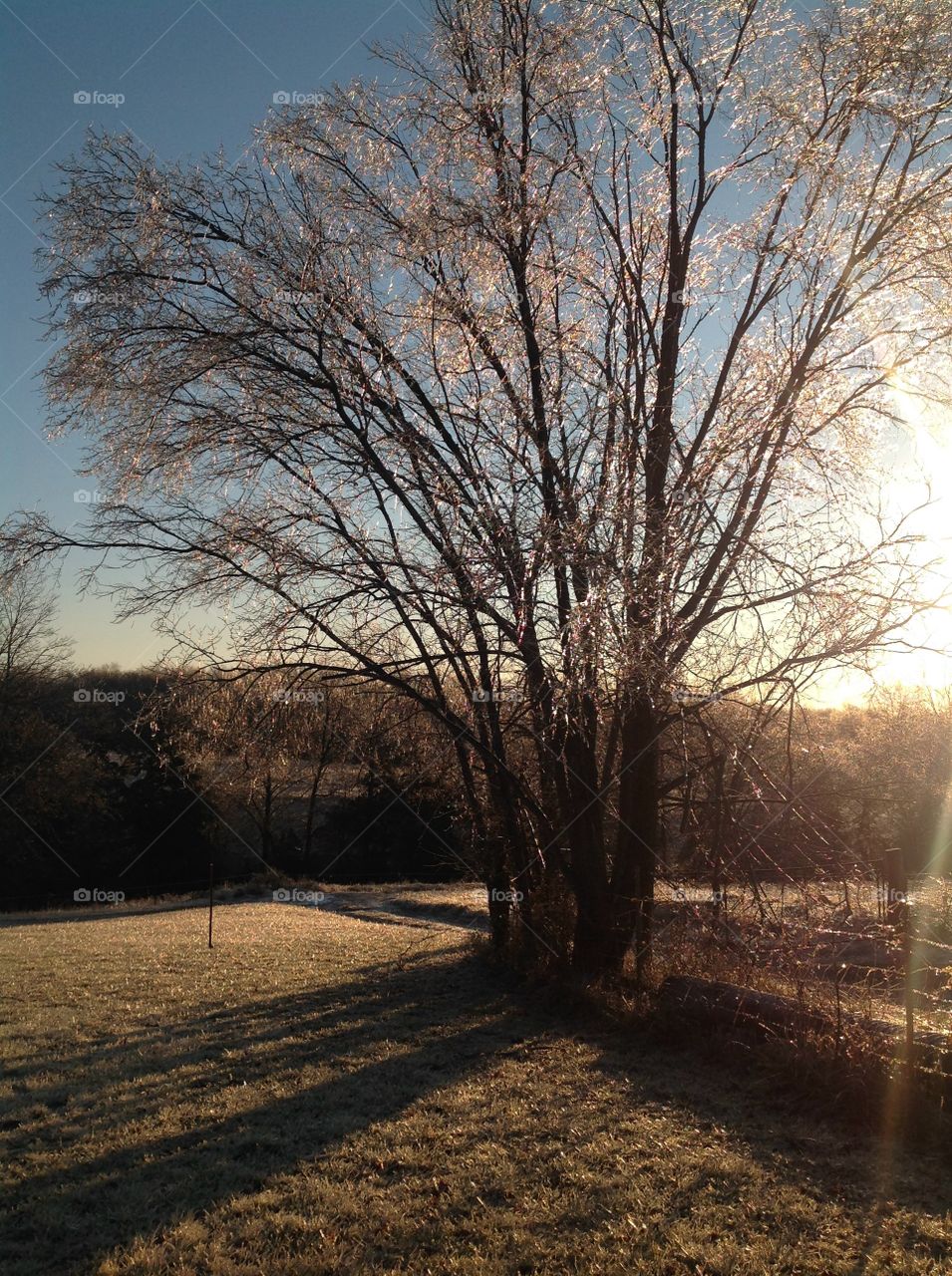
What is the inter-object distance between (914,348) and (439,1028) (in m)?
7.37

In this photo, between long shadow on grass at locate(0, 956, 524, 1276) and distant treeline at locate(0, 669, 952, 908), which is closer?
long shadow on grass at locate(0, 956, 524, 1276)

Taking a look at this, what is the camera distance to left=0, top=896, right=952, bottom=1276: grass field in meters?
3.92

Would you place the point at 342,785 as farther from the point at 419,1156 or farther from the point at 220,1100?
the point at 419,1156

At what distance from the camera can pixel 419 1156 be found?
503cm

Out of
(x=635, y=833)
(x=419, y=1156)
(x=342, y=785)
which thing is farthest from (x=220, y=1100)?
(x=342, y=785)

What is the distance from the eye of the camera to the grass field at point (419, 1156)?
3.92 meters

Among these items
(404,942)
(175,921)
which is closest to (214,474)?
(404,942)

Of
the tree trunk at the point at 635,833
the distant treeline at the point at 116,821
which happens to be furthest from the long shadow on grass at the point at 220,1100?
the distant treeline at the point at 116,821

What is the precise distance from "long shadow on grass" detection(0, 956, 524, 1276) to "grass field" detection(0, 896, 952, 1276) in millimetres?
21

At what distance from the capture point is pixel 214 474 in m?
9.38

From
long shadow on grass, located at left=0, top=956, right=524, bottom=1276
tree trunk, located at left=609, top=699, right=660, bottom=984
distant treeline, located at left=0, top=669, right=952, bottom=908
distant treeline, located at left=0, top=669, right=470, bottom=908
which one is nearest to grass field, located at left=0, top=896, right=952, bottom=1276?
long shadow on grass, located at left=0, top=956, right=524, bottom=1276

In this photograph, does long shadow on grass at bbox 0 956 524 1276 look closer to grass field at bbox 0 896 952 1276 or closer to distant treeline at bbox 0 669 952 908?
grass field at bbox 0 896 952 1276

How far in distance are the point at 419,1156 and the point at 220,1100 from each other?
1678mm

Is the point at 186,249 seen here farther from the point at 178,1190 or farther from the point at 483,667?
the point at 178,1190
